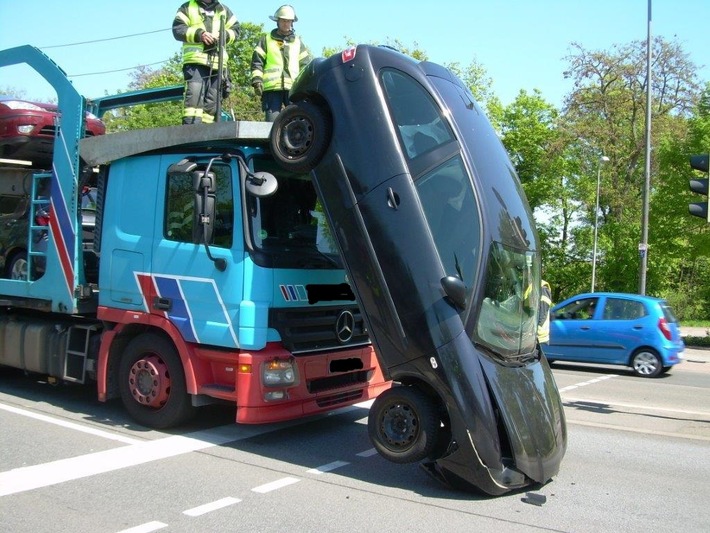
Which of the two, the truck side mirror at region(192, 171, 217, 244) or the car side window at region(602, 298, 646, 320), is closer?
the truck side mirror at region(192, 171, 217, 244)

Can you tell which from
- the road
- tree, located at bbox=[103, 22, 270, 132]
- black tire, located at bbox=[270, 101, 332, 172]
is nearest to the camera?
the road

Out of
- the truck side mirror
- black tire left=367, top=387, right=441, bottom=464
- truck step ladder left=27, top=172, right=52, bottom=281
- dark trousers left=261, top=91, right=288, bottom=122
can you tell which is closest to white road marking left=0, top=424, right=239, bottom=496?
black tire left=367, top=387, right=441, bottom=464

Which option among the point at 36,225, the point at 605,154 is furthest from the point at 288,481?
the point at 605,154

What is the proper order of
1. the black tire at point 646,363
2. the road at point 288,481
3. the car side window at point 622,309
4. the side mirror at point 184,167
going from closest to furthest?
1. the road at point 288,481
2. the side mirror at point 184,167
3. the black tire at point 646,363
4. the car side window at point 622,309

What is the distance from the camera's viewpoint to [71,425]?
7176 millimetres

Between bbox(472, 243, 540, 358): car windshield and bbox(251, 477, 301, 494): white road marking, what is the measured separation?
1811 millimetres

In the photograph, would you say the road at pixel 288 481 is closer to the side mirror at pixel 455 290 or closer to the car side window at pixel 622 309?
the side mirror at pixel 455 290

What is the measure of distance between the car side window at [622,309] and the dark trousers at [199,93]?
8.94 metres

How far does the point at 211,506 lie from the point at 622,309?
10764 millimetres

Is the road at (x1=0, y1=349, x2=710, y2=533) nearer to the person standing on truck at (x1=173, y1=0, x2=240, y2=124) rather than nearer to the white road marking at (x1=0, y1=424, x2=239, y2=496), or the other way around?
the white road marking at (x1=0, y1=424, x2=239, y2=496)

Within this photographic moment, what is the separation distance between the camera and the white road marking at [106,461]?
5383 millimetres

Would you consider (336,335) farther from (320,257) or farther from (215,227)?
(215,227)

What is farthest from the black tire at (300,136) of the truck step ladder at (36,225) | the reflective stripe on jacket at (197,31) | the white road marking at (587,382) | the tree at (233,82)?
the tree at (233,82)

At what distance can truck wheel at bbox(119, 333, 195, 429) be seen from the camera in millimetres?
6629
